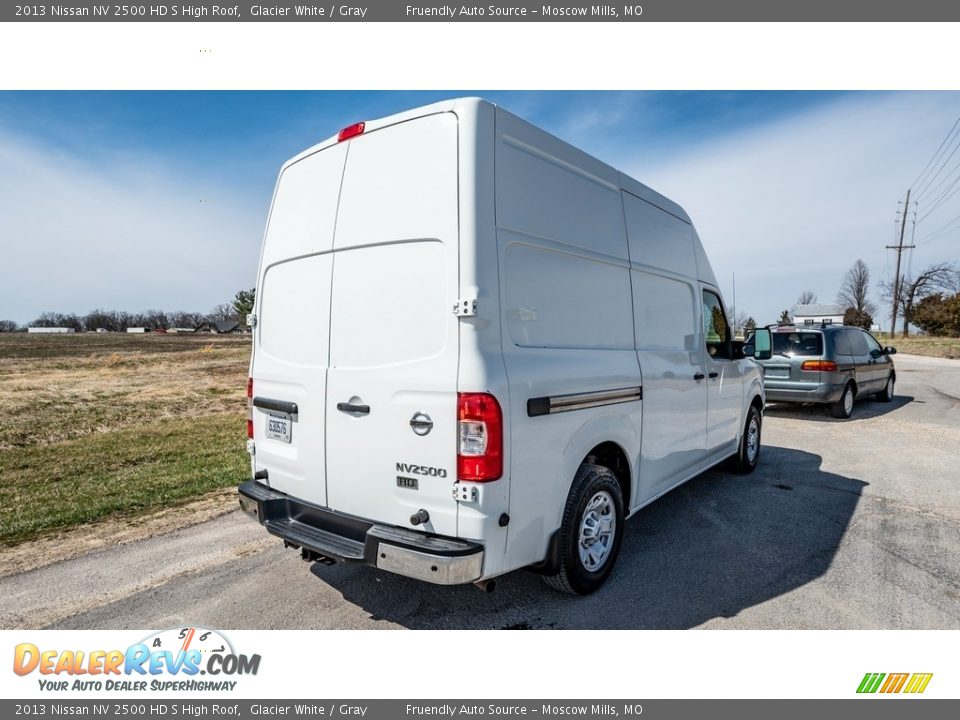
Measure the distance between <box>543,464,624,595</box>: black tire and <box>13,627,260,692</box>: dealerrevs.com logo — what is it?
5.69 ft

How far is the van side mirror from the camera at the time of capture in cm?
539

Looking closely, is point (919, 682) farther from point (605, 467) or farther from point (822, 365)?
point (822, 365)

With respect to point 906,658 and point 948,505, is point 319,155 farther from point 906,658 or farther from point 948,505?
point 948,505

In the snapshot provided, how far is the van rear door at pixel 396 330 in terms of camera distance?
8.71ft

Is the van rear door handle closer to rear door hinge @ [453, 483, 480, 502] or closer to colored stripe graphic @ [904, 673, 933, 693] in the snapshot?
rear door hinge @ [453, 483, 480, 502]

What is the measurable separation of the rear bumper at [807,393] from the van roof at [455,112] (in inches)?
236

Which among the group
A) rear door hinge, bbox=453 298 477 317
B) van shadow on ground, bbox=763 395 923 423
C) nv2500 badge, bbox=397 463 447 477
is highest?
rear door hinge, bbox=453 298 477 317

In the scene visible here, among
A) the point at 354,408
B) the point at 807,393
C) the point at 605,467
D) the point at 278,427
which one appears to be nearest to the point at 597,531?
the point at 605,467

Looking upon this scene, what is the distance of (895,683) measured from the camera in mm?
2652

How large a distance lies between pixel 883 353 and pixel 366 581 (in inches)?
489

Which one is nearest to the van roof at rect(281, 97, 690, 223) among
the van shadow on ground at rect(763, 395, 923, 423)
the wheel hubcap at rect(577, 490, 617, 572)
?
the wheel hubcap at rect(577, 490, 617, 572)

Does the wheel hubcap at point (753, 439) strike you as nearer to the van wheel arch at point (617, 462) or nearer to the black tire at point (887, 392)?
the van wheel arch at point (617, 462)

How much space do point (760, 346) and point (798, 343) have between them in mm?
5099

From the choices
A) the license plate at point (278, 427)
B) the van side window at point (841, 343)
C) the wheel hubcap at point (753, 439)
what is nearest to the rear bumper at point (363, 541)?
the license plate at point (278, 427)
